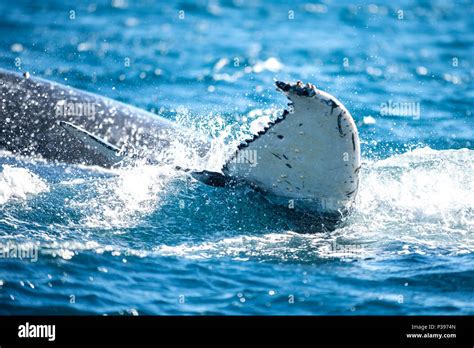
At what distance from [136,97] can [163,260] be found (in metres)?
9.85

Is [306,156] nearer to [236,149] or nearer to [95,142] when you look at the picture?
[236,149]

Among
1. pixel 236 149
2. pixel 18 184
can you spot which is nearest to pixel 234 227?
pixel 236 149

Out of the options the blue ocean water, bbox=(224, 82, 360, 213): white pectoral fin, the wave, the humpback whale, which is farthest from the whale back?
bbox=(224, 82, 360, 213): white pectoral fin

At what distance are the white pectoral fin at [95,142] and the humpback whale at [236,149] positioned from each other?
0.05ft

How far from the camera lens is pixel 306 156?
11.6 m

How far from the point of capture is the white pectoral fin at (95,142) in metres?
12.5

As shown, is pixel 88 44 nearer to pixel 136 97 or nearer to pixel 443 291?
pixel 136 97

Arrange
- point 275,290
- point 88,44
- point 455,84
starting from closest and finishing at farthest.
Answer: point 275,290 < point 455,84 < point 88,44

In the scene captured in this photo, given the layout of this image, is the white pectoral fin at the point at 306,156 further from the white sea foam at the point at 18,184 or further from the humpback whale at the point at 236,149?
the white sea foam at the point at 18,184

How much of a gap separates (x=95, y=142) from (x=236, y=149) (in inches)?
79.8
